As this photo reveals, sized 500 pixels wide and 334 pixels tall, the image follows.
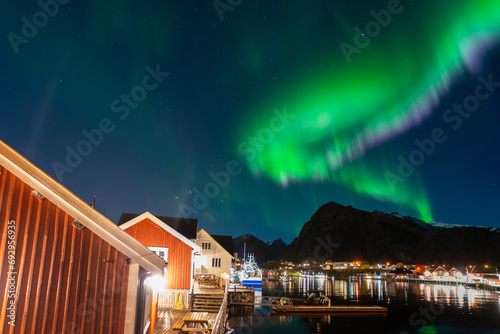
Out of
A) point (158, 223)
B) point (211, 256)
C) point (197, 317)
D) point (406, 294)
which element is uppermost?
point (158, 223)

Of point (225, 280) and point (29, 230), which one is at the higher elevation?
point (29, 230)

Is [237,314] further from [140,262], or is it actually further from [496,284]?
[496,284]

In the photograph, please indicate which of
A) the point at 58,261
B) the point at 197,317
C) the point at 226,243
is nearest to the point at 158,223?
the point at 197,317

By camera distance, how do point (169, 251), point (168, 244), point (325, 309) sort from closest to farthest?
point (169, 251) < point (168, 244) < point (325, 309)

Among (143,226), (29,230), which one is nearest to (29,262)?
(29,230)

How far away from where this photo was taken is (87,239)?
8.89 meters

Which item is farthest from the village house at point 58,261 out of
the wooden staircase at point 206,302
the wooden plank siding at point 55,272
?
the wooden staircase at point 206,302

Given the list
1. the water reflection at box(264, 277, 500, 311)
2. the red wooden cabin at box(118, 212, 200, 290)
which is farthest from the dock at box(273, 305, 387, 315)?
the red wooden cabin at box(118, 212, 200, 290)

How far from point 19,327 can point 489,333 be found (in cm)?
4354

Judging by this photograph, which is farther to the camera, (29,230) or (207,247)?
(207,247)

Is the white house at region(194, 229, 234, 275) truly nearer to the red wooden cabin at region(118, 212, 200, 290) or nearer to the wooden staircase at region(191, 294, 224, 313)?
the wooden staircase at region(191, 294, 224, 313)

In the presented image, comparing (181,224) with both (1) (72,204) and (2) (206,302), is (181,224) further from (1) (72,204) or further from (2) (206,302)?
(1) (72,204)

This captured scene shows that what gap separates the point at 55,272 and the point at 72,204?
1739mm

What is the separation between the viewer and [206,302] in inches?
1110
